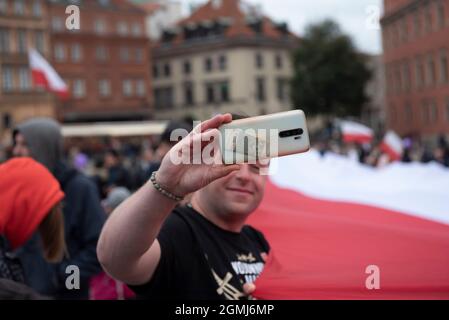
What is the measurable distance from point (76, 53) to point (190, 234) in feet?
166

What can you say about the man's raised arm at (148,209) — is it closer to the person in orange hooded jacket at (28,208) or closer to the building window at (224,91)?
the person in orange hooded jacket at (28,208)

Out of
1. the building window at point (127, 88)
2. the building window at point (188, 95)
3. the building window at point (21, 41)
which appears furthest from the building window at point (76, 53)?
the building window at point (188, 95)

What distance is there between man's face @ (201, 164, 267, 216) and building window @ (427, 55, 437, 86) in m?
27.9

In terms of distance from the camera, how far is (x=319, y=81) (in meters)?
49.2

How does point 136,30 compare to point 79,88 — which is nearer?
point 79,88

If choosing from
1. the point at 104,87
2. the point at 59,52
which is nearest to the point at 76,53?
the point at 59,52

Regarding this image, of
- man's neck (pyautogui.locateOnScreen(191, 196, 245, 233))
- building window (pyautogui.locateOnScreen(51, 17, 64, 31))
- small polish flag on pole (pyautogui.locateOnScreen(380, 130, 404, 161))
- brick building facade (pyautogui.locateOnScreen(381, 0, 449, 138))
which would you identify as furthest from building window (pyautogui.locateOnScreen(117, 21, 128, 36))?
man's neck (pyautogui.locateOnScreen(191, 196, 245, 233))

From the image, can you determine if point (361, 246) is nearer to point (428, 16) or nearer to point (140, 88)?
point (428, 16)

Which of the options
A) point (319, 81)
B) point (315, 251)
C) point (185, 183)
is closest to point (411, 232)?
point (315, 251)

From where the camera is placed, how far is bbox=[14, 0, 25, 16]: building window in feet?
151

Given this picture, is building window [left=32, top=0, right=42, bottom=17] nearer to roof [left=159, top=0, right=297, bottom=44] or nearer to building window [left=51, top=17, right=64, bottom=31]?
building window [left=51, top=17, right=64, bottom=31]

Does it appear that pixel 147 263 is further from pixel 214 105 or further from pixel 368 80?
pixel 214 105

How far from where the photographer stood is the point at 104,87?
52.8 m

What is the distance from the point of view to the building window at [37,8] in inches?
1857
